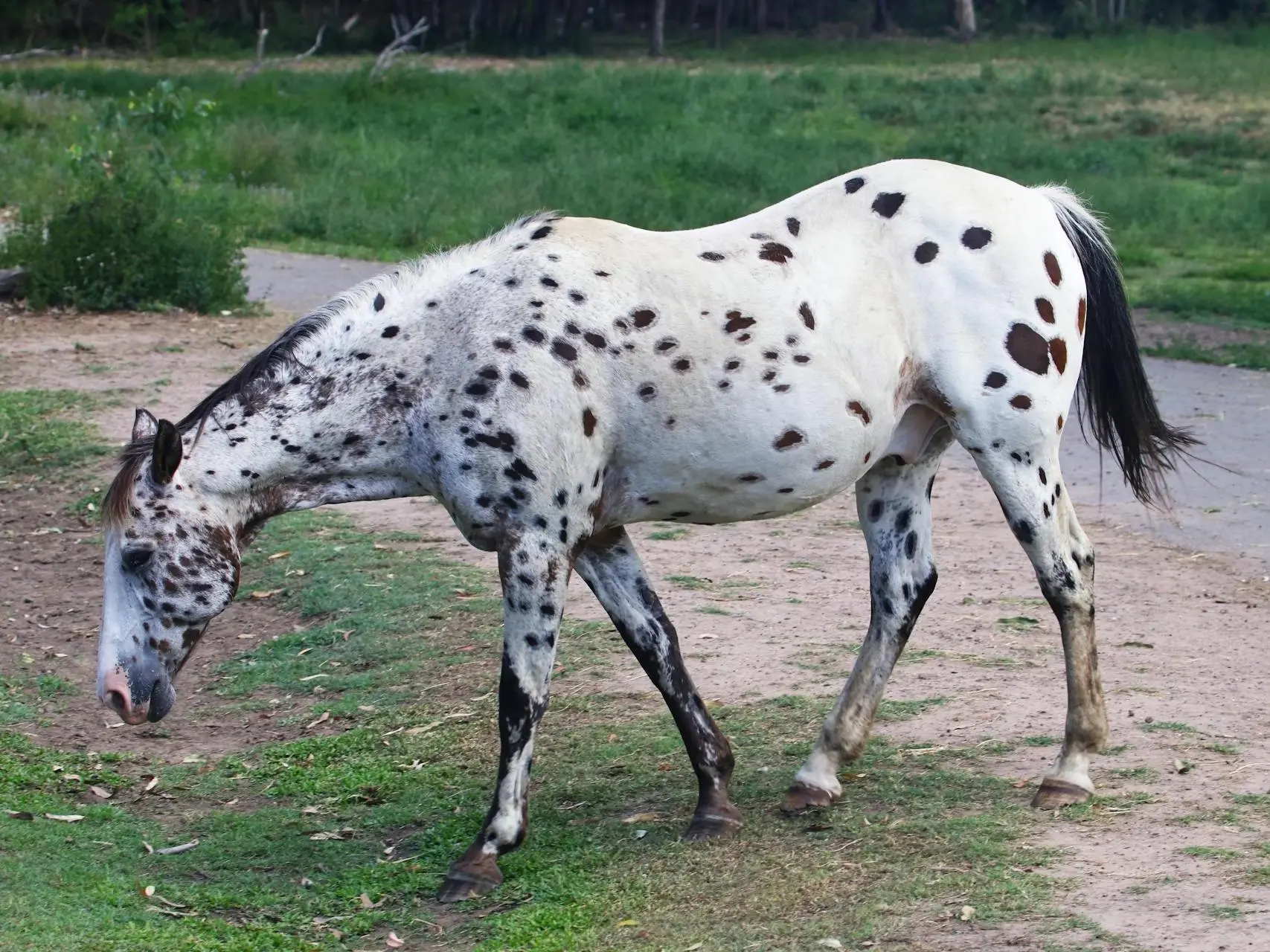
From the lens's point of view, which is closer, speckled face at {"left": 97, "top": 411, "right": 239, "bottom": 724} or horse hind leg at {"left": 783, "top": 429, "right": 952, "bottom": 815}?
speckled face at {"left": 97, "top": 411, "right": 239, "bottom": 724}

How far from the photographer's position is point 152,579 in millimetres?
4371

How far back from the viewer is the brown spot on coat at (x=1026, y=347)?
4520 millimetres

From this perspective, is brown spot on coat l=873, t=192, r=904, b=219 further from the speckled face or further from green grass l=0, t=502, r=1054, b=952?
the speckled face

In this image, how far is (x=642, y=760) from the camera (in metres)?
5.13

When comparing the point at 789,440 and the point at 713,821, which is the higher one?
the point at 789,440

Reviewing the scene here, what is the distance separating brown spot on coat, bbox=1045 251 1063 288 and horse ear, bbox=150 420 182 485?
8.01ft

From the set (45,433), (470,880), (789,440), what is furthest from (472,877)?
(45,433)

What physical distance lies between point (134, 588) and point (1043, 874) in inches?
97.4

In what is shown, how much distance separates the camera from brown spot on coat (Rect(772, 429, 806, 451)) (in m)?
4.40

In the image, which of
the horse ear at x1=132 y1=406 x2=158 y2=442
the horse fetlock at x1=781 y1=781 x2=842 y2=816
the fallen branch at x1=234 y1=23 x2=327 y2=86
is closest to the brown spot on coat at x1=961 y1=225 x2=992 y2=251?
the horse fetlock at x1=781 y1=781 x2=842 y2=816

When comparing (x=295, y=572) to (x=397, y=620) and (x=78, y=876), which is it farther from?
(x=78, y=876)

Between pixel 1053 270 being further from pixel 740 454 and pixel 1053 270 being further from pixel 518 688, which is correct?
pixel 518 688

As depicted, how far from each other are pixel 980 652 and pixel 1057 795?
1541 millimetres

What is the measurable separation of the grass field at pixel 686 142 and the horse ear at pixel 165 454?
33.4 feet
